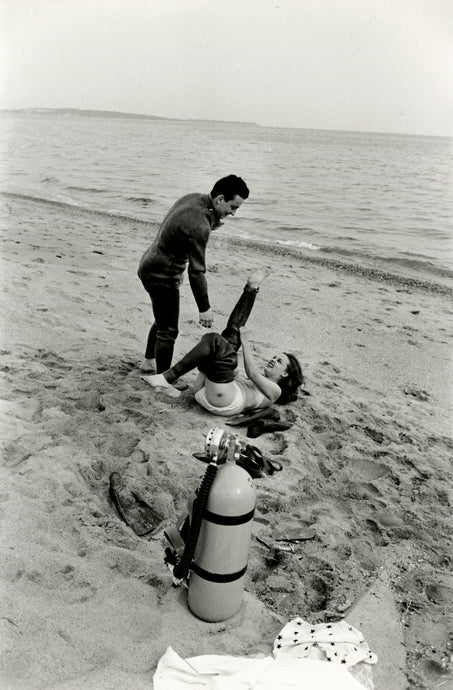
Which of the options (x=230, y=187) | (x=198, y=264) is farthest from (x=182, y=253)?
(x=230, y=187)

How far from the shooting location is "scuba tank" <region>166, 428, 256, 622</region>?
2629mm

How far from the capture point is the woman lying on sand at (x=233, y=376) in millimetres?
4453

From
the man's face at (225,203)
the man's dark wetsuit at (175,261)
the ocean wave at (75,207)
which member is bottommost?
the ocean wave at (75,207)

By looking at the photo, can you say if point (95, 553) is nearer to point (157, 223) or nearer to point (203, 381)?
point (203, 381)

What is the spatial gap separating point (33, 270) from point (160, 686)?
6.48 m

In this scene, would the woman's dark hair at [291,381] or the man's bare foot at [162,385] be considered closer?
the man's bare foot at [162,385]

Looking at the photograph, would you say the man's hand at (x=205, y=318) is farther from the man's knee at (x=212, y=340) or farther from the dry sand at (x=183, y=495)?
the dry sand at (x=183, y=495)

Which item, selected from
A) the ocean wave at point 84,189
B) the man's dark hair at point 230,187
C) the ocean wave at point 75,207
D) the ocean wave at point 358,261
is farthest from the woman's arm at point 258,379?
the ocean wave at point 84,189

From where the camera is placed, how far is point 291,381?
488cm

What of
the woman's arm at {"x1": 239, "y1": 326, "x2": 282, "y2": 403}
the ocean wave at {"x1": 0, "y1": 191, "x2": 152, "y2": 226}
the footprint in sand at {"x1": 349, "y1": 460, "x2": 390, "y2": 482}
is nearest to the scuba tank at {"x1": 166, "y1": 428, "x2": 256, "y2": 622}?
the footprint in sand at {"x1": 349, "y1": 460, "x2": 390, "y2": 482}

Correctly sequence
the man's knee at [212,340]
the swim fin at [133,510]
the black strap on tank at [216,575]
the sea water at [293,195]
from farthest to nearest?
the sea water at [293,195], the man's knee at [212,340], the swim fin at [133,510], the black strap on tank at [216,575]

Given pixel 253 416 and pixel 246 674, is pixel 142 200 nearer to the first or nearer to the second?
pixel 253 416

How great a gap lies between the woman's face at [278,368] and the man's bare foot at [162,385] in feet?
2.58

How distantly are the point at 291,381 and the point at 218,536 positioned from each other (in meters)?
2.37
